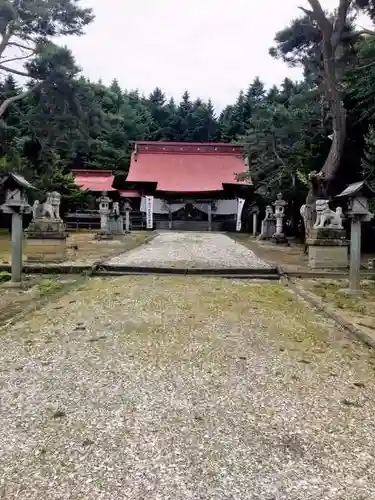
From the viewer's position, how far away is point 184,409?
97.7 inches

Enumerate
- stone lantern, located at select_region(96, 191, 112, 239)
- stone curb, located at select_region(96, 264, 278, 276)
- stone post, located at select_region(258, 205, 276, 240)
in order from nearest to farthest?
1. stone curb, located at select_region(96, 264, 278, 276)
2. stone lantern, located at select_region(96, 191, 112, 239)
3. stone post, located at select_region(258, 205, 276, 240)

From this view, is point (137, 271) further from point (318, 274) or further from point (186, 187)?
point (186, 187)

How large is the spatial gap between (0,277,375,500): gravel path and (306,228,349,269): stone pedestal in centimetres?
433

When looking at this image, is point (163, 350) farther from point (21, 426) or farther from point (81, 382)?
point (21, 426)

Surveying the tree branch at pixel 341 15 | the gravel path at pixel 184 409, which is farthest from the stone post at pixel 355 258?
the tree branch at pixel 341 15

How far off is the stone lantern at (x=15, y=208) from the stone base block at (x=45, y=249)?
2.35 meters

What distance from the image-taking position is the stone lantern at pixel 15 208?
6.45m

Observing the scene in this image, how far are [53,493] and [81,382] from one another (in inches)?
45.0

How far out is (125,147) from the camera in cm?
3506

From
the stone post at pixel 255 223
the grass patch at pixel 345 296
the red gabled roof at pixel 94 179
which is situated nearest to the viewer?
the grass patch at pixel 345 296

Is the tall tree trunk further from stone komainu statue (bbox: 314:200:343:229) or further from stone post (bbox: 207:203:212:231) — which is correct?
stone post (bbox: 207:203:212:231)

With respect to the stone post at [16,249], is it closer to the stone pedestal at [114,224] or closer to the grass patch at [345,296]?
the grass patch at [345,296]

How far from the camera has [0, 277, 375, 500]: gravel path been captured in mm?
1826

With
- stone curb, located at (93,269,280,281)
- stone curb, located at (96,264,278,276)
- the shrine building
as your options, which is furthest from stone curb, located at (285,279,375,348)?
the shrine building
